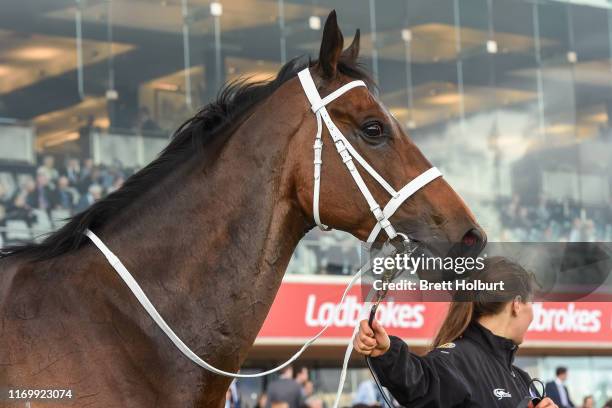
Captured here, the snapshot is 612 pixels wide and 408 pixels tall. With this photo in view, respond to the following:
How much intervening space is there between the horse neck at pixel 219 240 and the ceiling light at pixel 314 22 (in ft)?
50.7

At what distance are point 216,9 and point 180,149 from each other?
14.8 metres

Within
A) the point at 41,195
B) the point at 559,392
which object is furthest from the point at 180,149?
the point at 41,195

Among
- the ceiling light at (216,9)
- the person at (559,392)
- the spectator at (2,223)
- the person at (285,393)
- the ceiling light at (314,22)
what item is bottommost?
the person at (559,392)

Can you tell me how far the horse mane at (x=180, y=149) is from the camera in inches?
123

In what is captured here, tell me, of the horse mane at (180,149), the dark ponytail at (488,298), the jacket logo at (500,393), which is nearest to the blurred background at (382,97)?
the horse mane at (180,149)

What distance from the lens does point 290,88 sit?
3387 millimetres

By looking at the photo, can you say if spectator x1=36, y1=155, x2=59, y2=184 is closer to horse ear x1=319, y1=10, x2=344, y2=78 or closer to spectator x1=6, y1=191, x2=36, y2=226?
spectator x1=6, y1=191, x2=36, y2=226

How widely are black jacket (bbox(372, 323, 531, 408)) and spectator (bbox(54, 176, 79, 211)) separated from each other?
38.8 ft

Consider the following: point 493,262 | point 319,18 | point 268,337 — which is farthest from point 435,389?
point 319,18

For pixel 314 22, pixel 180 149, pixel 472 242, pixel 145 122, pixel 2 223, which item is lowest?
pixel 2 223

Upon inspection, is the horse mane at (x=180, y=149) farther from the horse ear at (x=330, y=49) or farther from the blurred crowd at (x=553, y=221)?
the blurred crowd at (x=553, y=221)

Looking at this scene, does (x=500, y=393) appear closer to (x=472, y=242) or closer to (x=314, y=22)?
(x=472, y=242)

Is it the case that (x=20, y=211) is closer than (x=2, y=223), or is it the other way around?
(x=2, y=223)

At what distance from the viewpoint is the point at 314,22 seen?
18516 mm
